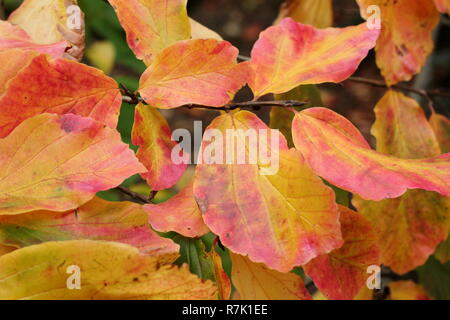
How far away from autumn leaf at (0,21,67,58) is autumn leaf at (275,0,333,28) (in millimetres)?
395

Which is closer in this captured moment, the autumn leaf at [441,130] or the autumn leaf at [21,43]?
the autumn leaf at [21,43]

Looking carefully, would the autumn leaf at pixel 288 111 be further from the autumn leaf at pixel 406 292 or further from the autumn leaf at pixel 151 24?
the autumn leaf at pixel 406 292

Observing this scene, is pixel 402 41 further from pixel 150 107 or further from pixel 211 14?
pixel 211 14

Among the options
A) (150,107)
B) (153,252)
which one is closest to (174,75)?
(150,107)

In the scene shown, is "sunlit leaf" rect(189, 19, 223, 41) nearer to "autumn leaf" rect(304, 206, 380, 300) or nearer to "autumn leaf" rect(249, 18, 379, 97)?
"autumn leaf" rect(249, 18, 379, 97)

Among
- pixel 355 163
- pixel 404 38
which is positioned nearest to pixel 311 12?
pixel 404 38

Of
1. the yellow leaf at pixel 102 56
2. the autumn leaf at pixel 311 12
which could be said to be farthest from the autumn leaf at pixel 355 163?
the yellow leaf at pixel 102 56

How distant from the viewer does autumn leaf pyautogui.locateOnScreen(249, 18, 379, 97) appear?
510mm

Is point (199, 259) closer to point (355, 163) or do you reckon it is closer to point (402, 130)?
point (355, 163)

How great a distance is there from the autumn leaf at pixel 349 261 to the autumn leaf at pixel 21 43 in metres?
0.27

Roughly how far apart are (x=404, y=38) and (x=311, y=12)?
0.18m

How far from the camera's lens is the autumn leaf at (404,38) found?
0.65m

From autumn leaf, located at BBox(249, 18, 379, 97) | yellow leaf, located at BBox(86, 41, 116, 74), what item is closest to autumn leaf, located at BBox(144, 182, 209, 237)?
autumn leaf, located at BBox(249, 18, 379, 97)

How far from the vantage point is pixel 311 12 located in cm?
A: 81
